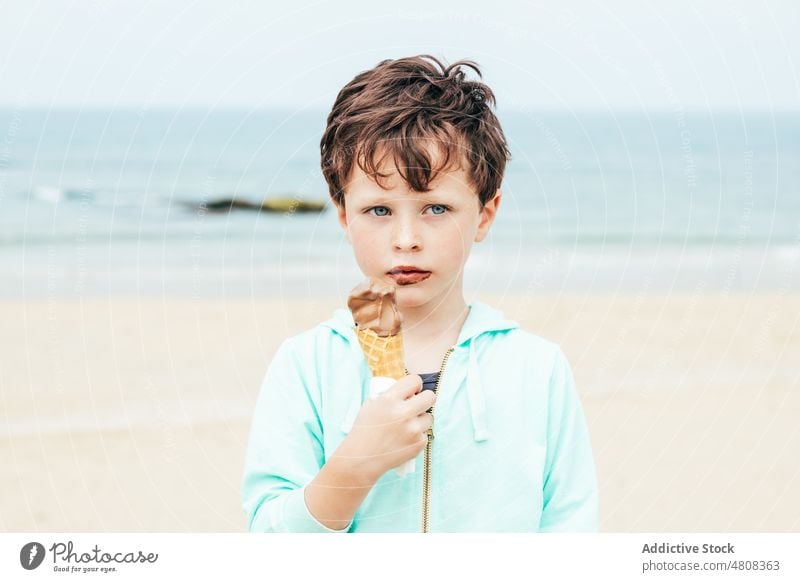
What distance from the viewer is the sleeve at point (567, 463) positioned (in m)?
2.64

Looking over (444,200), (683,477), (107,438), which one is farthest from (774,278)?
(444,200)

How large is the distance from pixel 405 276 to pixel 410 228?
0.12 meters

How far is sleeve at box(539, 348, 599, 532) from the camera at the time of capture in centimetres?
264

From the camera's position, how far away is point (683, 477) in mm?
6570

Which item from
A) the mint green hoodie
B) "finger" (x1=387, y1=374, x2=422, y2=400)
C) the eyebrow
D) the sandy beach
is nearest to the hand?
"finger" (x1=387, y1=374, x2=422, y2=400)

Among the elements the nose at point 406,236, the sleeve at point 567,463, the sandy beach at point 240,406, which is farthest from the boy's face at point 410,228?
the sandy beach at point 240,406

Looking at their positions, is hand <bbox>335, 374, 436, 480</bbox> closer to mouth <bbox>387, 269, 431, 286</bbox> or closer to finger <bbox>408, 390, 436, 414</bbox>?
finger <bbox>408, 390, 436, 414</bbox>

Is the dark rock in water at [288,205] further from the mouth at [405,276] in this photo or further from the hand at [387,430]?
the hand at [387,430]

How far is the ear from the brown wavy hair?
0.03 meters

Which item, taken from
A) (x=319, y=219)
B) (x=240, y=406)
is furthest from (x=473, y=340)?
(x=319, y=219)

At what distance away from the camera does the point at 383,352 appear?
2.52 meters

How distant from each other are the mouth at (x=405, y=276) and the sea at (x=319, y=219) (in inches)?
235

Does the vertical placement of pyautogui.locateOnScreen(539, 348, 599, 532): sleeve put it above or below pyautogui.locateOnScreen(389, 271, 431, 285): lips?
below

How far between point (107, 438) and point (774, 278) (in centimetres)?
810
